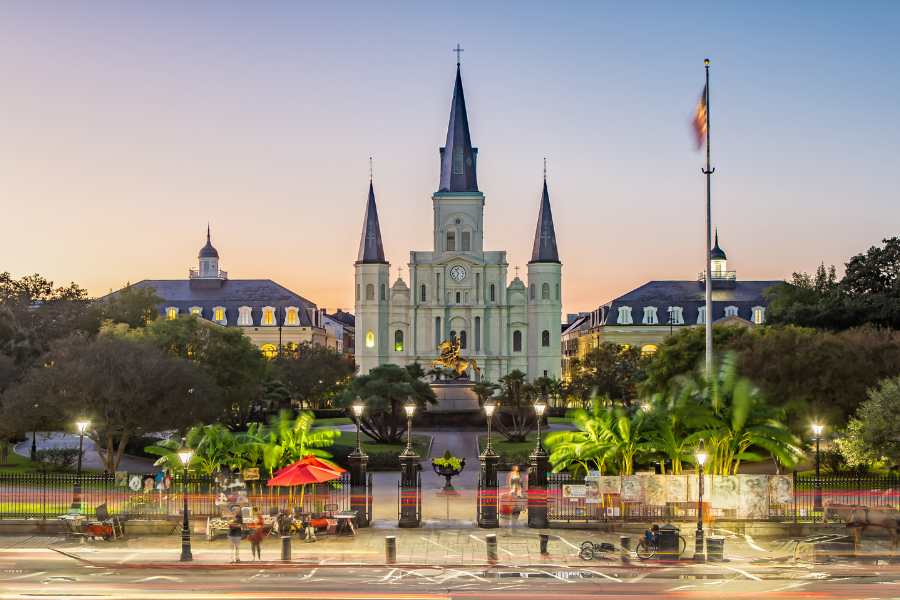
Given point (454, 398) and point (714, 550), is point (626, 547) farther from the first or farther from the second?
point (454, 398)

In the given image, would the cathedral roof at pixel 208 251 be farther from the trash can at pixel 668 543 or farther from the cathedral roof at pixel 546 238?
the trash can at pixel 668 543

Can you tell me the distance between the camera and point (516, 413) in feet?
216

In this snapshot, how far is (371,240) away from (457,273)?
35.7ft

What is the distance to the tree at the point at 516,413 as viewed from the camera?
6419cm

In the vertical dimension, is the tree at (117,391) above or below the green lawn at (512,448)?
above

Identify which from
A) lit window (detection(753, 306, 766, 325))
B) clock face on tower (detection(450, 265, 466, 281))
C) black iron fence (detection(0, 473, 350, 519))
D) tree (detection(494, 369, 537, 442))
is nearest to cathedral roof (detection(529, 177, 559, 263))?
clock face on tower (detection(450, 265, 466, 281))

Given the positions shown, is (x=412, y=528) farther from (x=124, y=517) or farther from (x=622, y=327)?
(x=622, y=327)

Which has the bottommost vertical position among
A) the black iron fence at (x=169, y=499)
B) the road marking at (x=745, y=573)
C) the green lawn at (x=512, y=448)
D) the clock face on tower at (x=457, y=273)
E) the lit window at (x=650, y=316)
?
the road marking at (x=745, y=573)

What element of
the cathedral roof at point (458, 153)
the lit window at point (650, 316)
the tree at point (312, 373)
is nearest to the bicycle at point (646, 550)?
the tree at point (312, 373)

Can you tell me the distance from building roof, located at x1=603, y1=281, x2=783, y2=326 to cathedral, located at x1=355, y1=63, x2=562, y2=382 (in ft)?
53.6

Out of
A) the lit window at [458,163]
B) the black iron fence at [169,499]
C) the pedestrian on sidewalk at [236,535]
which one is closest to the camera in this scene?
the pedestrian on sidewalk at [236,535]

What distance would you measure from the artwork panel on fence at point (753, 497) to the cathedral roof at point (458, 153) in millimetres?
97082

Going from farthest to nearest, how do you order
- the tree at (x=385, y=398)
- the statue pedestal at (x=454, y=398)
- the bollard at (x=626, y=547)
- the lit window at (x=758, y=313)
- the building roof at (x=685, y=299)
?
the building roof at (x=685, y=299), the lit window at (x=758, y=313), the statue pedestal at (x=454, y=398), the tree at (x=385, y=398), the bollard at (x=626, y=547)

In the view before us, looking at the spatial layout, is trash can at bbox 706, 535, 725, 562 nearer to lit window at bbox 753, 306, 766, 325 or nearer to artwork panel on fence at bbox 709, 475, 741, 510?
artwork panel on fence at bbox 709, 475, 741, 510
